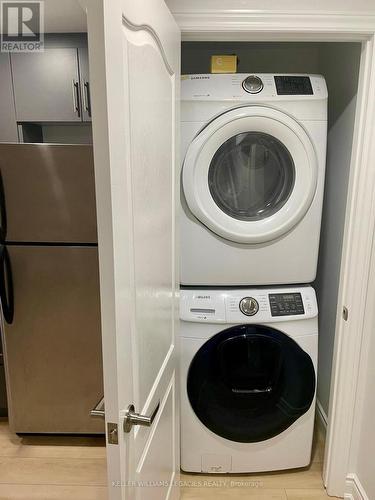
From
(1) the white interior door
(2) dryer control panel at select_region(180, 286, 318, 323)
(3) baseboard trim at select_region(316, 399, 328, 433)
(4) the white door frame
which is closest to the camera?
(1) the white interior door

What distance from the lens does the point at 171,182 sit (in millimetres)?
1163

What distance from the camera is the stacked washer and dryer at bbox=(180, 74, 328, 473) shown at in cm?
137

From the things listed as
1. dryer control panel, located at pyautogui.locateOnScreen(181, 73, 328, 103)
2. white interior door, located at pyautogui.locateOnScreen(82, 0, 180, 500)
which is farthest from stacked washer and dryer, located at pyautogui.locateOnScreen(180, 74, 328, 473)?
white interior door, located at pyautogui.locateOnScreen(82, 0, 180, 500)

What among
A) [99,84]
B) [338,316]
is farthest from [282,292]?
[99,84]

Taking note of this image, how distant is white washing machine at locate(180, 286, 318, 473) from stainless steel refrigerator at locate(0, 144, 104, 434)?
1.77ft

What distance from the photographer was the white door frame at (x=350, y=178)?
119cm

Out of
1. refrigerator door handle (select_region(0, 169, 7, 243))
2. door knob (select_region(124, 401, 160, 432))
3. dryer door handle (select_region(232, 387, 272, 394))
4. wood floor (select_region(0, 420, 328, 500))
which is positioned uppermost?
refrigerator door handle (select_region(0, 169, 7, 243))

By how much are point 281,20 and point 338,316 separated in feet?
3.66

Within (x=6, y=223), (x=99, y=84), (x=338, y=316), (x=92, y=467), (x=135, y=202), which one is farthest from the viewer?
(x=92, y=467)

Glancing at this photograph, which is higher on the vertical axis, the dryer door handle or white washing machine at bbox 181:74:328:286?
white washing machine at bbox 181:74:328:286

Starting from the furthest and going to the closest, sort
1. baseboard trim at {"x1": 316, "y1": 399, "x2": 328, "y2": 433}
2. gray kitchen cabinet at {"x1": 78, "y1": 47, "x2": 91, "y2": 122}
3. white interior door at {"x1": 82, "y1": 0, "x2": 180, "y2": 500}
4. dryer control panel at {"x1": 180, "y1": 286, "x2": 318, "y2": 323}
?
1. baseboard trim at {"x1": 316, "y1": 399, "x2": 328, "y2": 433}
2. gray kitchen cabinet at {"x1": 78, "y1": 47, "x2": 91, "y2": 122}
3. dryer control panel at {"x1": 180, "y1": 286, "x2": 318, "y2": 323}
4. white interior door at {"x1": 82, "y1": 0, "x2": 180, "y2": 500}

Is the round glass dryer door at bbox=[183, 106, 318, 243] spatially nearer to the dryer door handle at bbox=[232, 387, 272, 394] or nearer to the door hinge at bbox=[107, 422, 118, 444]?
the dryer door handle at bbox=[232, 387, 272, 394]

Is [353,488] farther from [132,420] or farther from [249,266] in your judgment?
[132,420]

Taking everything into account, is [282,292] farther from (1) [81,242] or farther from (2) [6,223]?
(2) [6,223]
